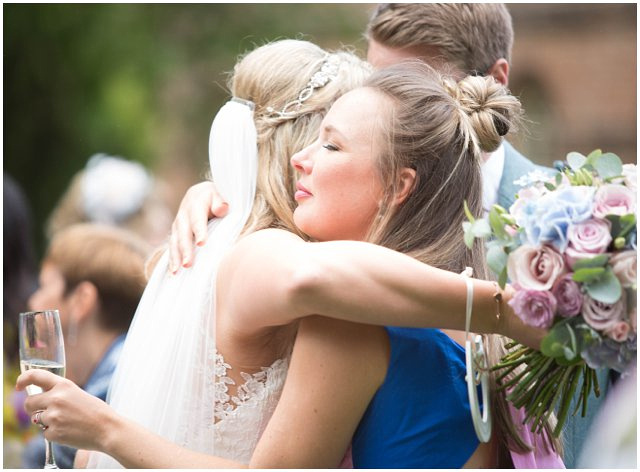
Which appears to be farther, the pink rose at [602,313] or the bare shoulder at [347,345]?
the bare shoulder at [347,345]

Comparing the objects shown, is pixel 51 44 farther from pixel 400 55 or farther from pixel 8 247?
pixel 400 55

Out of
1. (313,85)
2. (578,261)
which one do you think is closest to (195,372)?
(313,85)

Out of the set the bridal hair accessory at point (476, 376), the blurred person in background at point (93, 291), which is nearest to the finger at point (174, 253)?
the bridal hair accessory at point (476, 376)

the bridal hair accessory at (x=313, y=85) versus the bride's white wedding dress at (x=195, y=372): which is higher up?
the bridal hair accessory at (x=313, y=85)

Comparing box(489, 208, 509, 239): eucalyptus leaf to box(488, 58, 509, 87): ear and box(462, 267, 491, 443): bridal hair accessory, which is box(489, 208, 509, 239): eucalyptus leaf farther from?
box(488, 58, 509, 87): ear

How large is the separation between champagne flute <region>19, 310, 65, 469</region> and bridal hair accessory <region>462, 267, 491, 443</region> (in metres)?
1.32

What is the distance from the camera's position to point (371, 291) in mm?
2775

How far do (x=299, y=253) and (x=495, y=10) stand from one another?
245 centimetres

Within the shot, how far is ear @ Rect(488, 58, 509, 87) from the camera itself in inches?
190

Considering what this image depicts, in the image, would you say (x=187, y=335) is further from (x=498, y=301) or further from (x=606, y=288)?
(x=606, y=288)

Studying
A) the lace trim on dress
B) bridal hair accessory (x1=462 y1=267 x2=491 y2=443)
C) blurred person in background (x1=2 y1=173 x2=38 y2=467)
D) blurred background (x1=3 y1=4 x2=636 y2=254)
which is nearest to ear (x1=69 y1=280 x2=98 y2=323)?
blurred person in background (x1=2 y1=173 x2=38 y2=467)

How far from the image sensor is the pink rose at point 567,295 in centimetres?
272

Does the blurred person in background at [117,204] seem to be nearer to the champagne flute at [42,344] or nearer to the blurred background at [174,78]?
the blurred background at [174,78]

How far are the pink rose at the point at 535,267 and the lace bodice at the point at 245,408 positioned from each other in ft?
2.84
